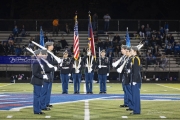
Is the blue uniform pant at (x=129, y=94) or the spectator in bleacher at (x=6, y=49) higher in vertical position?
the spectator in bleacher at (x=6, y=49)

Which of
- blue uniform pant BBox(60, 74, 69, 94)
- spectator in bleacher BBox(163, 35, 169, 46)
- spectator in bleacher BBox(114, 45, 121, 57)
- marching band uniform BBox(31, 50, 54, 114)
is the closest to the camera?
marching band uniform BBox(31, 50, 54, 114)

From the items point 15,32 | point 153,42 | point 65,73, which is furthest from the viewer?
point 15,32

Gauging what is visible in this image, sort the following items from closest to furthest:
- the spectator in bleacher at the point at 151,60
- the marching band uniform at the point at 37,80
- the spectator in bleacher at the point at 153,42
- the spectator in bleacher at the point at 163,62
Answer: the marching band uniform at the point at 37,80
the spectator in bleacher at the point at 163,62
the spectator in bleacher at the point at 151,60
the spectator in bleacher at the point at 153,42

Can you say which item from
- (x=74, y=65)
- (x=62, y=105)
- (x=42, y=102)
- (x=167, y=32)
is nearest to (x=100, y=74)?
(x=74, y=65)

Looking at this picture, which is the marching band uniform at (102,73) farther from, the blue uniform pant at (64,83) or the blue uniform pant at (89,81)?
the blue uniform pant at (64,83)

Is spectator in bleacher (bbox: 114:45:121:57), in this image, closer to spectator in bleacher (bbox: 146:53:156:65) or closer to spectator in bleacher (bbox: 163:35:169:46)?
spectator in bleacher (bbox: 146:53:156:65)

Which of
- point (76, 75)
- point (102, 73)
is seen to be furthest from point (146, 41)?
point (76, 75)

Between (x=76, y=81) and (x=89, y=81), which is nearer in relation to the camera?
(x=89, y=81)

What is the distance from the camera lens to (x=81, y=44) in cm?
4528

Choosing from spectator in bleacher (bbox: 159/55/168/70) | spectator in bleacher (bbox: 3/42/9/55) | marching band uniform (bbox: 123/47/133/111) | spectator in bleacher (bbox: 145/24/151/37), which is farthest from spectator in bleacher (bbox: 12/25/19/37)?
marching band uniform (bbox: 123/47/133/111)

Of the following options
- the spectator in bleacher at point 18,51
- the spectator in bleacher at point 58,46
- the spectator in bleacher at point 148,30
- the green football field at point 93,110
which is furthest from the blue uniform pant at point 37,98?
the spectator in bleacher at point 148,30

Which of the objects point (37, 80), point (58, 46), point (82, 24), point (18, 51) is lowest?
point (37, 80)

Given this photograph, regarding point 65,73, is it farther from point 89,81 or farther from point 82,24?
point 82,24

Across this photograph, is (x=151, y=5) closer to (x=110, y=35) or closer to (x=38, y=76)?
(x=110, y=35)
